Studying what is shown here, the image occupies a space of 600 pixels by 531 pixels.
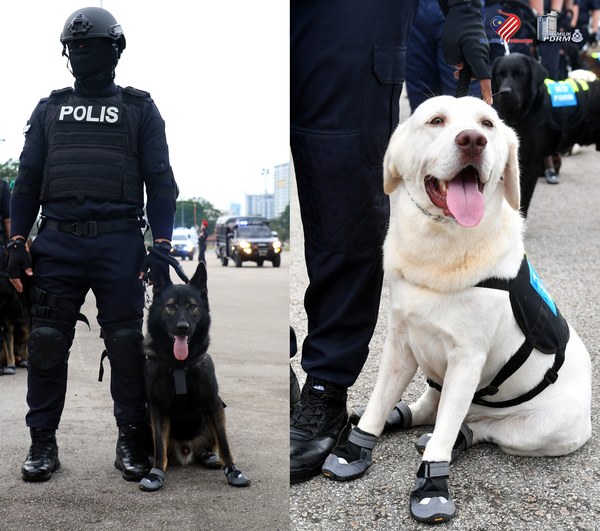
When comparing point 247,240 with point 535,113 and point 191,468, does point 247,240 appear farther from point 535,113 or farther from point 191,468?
point 535,113

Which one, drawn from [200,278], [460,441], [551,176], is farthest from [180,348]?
[551,176]

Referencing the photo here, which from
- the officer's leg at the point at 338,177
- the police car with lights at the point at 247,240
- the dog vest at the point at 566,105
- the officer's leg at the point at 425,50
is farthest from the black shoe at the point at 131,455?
the dog vest at the point at 566,105

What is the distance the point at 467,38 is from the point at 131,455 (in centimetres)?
172

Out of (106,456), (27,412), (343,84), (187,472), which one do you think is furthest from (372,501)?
(343,84)

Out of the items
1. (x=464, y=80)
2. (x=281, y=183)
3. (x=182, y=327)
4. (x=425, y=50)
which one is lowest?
(x=182, y=327)

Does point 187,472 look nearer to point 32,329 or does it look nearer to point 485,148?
point 32,329

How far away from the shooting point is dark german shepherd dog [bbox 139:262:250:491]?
2090 mm

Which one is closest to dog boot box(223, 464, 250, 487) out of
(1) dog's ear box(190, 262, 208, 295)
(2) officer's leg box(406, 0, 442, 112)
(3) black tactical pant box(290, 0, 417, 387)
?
(1) dog's ear box(190, 262, 208, 295)

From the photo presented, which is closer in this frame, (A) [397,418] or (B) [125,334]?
(B) [125,334]

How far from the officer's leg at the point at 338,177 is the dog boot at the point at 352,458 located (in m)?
0.07

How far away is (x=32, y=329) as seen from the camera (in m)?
2.14

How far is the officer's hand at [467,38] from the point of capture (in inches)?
108

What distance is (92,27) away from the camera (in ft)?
6.65

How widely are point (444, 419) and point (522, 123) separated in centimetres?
480
